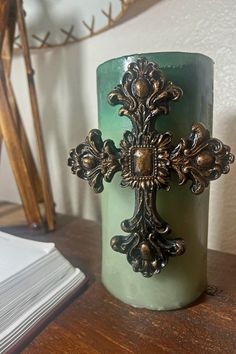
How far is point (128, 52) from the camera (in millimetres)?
581

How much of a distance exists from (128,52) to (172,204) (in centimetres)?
37

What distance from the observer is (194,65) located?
0.30 m

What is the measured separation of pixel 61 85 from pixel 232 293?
0.54 metres

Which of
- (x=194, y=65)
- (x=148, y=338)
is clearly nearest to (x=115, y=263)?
(x=148, y=338)

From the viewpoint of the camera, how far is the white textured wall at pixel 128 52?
0.49 metres

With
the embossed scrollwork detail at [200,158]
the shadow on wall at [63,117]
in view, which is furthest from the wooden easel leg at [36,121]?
the embossed scrollwork detail at [200,158]

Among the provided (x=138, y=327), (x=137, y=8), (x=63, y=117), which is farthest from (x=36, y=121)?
(x=138, y=327)

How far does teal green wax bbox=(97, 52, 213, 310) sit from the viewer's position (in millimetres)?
306

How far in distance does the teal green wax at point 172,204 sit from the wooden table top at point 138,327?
2 centimetres

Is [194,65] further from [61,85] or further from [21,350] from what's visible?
[61,85]

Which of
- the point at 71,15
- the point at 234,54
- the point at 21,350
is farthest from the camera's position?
the point at 71,15

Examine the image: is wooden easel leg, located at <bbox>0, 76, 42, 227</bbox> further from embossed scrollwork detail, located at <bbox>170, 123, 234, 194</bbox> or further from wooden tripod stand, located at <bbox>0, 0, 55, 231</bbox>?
embossed scrollwork detail, located at <bbox>170, 123, 234, 194</bbox>

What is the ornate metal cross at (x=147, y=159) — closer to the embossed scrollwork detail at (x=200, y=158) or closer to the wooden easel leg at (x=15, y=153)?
the embossed scrollwork detail at (x=200, y=158)

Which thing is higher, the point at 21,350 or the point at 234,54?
the point at 234,54
